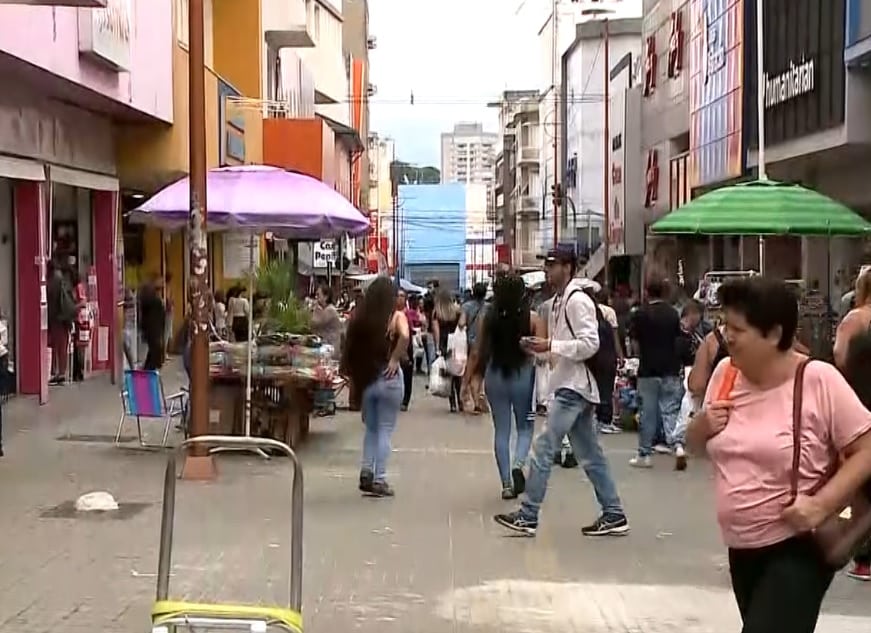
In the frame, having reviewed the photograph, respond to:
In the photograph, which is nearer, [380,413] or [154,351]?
[380,413]

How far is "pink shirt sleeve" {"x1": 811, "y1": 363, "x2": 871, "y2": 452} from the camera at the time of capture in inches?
178

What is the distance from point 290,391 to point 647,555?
583cm

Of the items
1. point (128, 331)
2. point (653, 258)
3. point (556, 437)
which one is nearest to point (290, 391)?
point (556, 437)

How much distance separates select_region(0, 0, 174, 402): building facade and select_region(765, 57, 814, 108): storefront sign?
372 inches

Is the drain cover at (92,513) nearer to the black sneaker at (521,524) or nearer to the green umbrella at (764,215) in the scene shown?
the black sneaker at (521,524)

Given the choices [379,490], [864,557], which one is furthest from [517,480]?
[864,557]

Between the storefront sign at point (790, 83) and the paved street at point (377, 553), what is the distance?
8.88 m

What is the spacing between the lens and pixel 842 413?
4547mm

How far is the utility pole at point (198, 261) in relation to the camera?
1207cm

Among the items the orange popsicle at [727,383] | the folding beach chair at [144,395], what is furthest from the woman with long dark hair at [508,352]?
the orange popsicle at [727,383]

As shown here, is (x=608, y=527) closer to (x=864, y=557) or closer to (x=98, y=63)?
(x=864, y=557)

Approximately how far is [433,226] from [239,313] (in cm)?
6718

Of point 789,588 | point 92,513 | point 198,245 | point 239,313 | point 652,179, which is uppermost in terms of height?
point 652,179

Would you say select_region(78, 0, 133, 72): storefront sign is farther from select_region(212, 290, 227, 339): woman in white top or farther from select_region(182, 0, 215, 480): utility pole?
select_region(182, 0, 215, 480): utility pole
